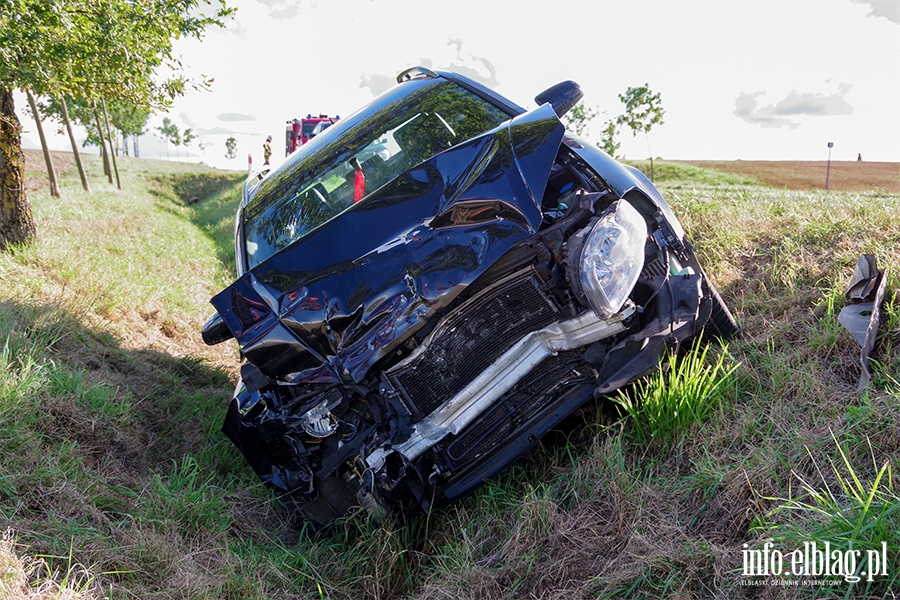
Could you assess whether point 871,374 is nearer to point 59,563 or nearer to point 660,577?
point 660,577

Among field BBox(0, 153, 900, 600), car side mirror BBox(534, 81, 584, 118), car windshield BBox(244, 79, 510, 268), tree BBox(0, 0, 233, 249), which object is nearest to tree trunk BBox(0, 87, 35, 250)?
tree BBox(0, 0, 233, 249)

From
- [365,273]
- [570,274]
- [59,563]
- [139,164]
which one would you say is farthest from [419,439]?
[139,164]

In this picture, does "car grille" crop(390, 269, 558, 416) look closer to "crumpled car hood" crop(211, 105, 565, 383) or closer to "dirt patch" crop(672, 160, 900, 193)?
"crumpled car hood" crop(211, 105, 565, 383)

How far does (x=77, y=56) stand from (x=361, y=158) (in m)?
4.69

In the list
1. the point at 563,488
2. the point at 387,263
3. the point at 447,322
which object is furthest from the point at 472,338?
the point at 563,488

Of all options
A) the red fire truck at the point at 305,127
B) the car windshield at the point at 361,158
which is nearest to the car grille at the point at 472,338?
the car windshield at the point at 361,158

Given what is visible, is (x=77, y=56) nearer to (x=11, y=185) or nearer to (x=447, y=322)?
(x=11, y=185)

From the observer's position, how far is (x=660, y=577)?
200 centimetres

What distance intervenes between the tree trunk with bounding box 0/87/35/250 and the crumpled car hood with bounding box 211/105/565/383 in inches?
221

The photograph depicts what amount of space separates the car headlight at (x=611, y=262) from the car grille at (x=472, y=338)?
0.85 feet

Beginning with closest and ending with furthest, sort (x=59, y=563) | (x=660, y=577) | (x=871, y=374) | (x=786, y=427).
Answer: (x=660, y=577)
(x=59, y=563)
(x=786, y=427)
(x=871, y=374)

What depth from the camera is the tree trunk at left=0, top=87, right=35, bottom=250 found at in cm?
651

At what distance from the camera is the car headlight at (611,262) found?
7.66 ft

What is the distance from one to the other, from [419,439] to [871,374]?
2.17 metres
